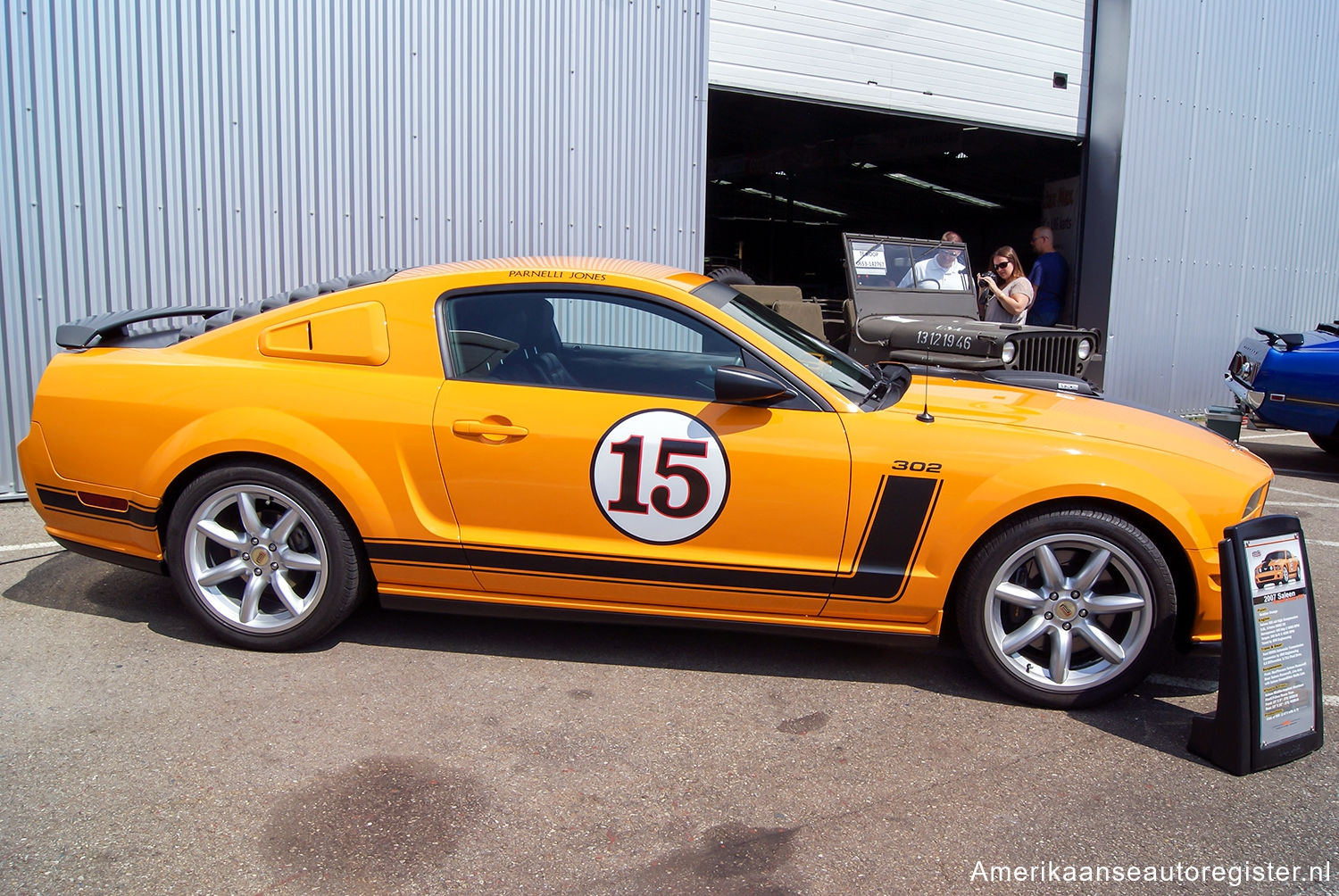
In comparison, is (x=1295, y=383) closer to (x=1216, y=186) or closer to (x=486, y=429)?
(x=1216, y=186)

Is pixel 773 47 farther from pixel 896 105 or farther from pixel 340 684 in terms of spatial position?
pixel 340 684

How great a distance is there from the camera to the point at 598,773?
303 centimetres

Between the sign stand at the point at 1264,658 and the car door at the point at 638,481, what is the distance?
1.24 meters

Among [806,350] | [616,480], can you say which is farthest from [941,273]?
[616,480]

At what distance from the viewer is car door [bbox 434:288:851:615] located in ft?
11.4

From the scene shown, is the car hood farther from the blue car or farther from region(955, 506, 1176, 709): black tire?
the blue car

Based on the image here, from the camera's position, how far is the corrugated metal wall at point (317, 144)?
6.10 meters

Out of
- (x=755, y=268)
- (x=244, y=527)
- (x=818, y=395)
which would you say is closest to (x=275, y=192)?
(x=244, y=527)

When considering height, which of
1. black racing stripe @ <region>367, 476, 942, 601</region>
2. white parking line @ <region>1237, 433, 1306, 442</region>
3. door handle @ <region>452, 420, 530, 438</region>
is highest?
door handle @ <region>452, 420, 530, 438</region>

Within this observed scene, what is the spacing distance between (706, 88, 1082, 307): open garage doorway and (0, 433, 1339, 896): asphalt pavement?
563cm

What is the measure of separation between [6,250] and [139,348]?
9.14 feet

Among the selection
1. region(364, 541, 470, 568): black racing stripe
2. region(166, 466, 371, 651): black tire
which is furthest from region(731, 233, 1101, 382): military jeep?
region(166, 466, 371, 651): black tire

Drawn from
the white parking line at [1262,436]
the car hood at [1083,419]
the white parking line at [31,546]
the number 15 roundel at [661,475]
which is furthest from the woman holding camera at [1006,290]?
the white parking line at [31,546]

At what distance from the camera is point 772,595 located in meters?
3.57
